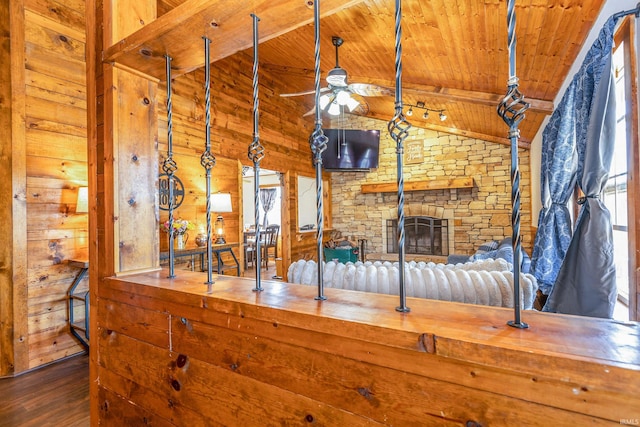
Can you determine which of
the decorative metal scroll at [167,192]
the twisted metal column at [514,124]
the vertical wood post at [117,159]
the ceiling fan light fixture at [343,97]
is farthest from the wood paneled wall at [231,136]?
the twisted metal column at [514,124]

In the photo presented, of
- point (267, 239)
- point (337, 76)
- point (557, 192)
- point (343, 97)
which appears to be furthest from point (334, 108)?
point (267, 239)

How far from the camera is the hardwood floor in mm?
1845

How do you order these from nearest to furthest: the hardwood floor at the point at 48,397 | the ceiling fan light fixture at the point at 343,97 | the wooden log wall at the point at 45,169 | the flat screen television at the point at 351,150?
the hardwood floor at the point at 48,397 → the wooden log wall at the point at 45,169 → the ceiling fan light fixture at the point at 343,97 → the flat screen television at the point at 351,150

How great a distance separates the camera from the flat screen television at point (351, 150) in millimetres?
6051

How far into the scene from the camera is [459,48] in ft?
9.44

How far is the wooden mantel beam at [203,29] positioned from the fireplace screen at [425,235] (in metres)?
5.31

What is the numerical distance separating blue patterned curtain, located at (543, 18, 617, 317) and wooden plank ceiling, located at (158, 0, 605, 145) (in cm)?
56

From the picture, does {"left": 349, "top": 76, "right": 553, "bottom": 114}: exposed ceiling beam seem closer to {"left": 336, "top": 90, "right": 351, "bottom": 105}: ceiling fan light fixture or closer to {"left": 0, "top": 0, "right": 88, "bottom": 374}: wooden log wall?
{"left": 336, "top": 90, "right": 351, "bottom": 105}: ceiling fan light fixture

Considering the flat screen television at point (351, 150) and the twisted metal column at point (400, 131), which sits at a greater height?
the flat screen television at point (351, 150)

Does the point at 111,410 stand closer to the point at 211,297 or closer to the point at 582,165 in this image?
the point at 211,297

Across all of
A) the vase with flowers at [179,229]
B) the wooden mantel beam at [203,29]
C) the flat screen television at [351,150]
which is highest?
the flat screen television at [351,150]

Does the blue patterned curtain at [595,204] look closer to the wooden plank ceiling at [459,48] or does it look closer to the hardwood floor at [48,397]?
the wooden plank ceiling at [459,48]

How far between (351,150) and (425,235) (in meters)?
2.32

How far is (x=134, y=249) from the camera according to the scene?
124cm
